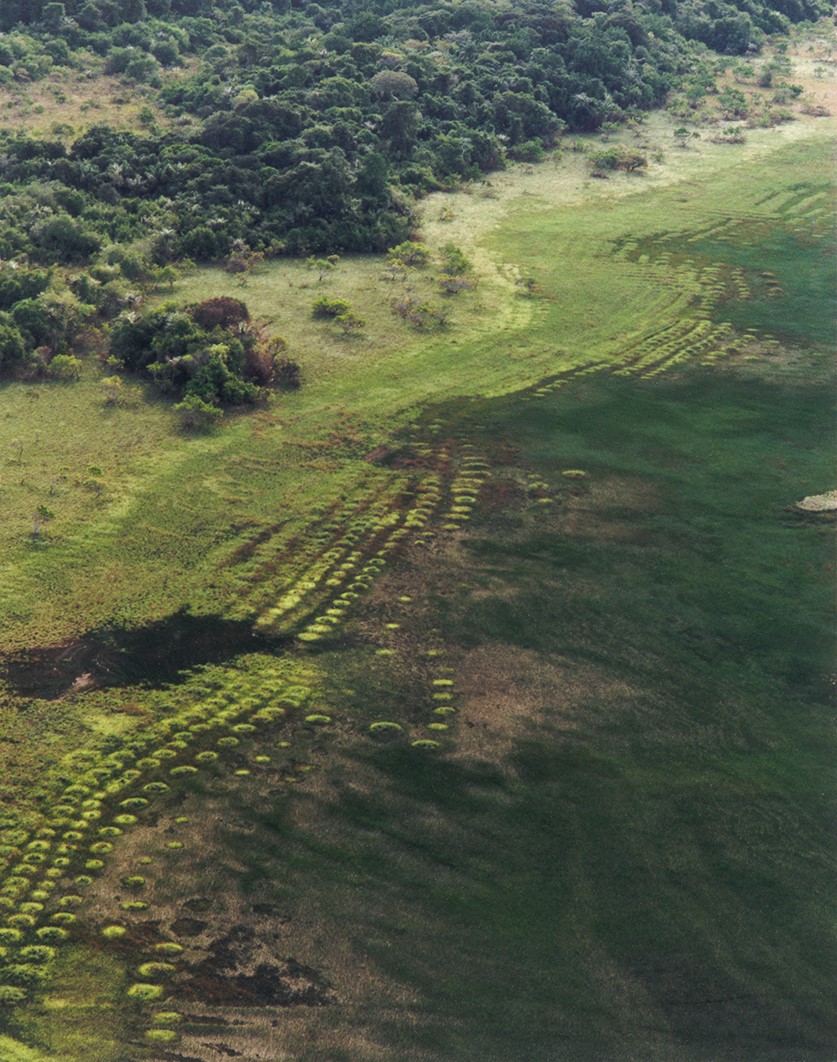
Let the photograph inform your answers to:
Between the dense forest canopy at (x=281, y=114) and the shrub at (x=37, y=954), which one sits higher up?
the dense forest canopy at (x=281, y=114)

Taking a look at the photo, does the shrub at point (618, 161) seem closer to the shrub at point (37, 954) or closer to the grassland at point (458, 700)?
the grassland at point (458, 700)

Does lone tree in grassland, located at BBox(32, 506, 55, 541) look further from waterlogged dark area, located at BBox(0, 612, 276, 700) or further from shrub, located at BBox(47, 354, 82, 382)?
shrub, located at BBox(47, 354, 82, 382)

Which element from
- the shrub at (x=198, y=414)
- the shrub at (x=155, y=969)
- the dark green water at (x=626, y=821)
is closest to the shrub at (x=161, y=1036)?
the shrub at (x=155, y=969)

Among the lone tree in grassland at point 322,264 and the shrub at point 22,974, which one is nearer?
the shrub at point 22,974

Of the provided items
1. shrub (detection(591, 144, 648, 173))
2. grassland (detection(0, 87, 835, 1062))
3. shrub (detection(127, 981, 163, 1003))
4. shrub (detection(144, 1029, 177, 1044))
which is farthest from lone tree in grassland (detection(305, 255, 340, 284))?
shrub (detection(144, 1029, 177, 1044))

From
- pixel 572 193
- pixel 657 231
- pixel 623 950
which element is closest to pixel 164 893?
pixel 623 950

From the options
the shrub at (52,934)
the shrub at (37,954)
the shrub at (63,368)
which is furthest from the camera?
the shrub at (63,368)
